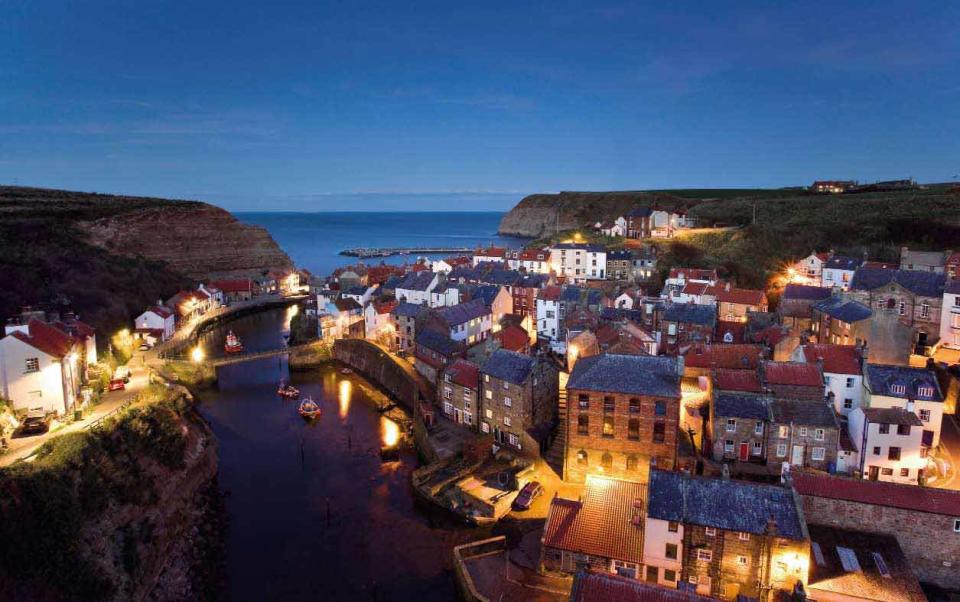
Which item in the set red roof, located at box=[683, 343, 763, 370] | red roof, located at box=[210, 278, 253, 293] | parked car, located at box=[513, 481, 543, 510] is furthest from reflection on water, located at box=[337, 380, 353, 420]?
red roof, located at box=[210, 278, 253, 293]

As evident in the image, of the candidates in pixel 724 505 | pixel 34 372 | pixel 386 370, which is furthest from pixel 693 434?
pixel 34 372

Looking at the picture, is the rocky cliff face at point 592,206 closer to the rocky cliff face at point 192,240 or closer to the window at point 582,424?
the rocky cliff face at point 192,240

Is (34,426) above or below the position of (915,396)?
below

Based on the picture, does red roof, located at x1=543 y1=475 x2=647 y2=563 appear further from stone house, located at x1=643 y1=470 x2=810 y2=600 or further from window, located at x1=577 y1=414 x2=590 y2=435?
window, located at x1=577 y1=414 x2=590 y2=435

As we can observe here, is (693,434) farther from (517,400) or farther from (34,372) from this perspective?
(34,372)

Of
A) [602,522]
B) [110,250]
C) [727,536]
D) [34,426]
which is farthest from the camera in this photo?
[110,250]

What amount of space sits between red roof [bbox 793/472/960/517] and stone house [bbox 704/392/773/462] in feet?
13.5

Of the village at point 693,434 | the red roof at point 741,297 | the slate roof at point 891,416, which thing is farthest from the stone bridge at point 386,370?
the red roof at point 741,297

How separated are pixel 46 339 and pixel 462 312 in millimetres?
29117

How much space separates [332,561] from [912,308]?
1723 inches

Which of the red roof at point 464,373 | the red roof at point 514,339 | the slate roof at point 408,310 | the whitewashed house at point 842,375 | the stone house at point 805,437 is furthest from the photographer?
the slate roof at point 408,310

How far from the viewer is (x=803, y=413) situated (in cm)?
2702

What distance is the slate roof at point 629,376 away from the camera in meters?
27.2

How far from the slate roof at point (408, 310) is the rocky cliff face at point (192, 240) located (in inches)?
2083
